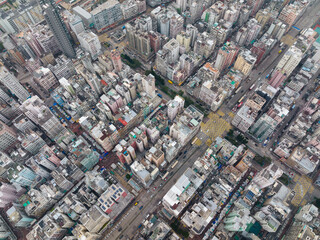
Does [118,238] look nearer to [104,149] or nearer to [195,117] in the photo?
[104,149]

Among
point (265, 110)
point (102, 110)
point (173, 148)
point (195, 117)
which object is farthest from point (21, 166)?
point (265, 110)

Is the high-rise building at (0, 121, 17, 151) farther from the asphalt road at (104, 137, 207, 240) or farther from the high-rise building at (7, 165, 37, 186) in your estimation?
the asphalt road at (104, 137, 207, 240)

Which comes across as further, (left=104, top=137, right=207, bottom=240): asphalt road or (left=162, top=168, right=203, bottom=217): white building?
(left=104, top=137, right=207, bottom=240): asphalt road

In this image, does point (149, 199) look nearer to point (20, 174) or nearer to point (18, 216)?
point (18, 216)

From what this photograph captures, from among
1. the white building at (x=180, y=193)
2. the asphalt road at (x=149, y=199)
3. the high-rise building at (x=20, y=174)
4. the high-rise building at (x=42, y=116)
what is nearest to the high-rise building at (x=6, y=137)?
the high-rise building at (x=42, y=116)

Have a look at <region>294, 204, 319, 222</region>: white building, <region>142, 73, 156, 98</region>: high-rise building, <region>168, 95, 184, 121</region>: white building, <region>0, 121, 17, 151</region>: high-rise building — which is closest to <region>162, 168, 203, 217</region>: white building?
<region>168, 95, 184, 121</region>: white building

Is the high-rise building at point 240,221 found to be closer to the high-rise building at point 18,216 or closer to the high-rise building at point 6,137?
the high-rise building at point 18,216
